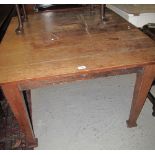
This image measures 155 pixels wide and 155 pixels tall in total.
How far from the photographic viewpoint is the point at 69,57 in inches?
42.4

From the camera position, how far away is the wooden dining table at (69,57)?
3.19ft

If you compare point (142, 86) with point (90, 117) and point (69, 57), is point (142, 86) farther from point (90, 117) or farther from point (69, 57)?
point (90, 117)

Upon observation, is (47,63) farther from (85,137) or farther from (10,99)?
(85,137)

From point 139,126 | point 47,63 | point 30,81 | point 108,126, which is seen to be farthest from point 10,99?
point 139,126

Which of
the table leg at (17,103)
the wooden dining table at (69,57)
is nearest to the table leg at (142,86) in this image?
the wooden dining table at (69,57)

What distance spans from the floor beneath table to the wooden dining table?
0.39ft

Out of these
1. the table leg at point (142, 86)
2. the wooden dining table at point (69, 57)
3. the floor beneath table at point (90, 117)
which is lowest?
the floor beneath table at point (90, 117)

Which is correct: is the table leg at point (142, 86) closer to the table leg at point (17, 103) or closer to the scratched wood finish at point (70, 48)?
the scratched wood finish at point (70, 48)

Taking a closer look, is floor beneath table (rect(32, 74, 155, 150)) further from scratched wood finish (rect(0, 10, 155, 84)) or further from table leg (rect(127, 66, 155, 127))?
scratched wood finish (rect(0, 10, 155, 84))

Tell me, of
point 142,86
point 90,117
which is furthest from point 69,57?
point 90,117

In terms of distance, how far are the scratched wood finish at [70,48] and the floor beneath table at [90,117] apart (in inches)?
27.7

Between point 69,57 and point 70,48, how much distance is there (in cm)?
12

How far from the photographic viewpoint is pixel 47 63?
3.39ft

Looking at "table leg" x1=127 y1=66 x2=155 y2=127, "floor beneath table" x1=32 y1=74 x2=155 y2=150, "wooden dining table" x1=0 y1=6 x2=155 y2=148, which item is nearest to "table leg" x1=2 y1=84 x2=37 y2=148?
"wooden dining table" x1=0 y1=6 x2=155 y2=148
